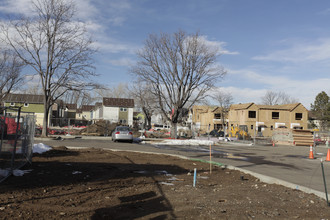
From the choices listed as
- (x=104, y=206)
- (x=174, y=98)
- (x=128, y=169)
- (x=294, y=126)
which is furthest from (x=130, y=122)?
(x=104, y=206)

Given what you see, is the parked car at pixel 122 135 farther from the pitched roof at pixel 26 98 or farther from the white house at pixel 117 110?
the pitched roof at pixel 26 98

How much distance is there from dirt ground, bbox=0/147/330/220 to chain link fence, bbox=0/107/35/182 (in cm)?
44

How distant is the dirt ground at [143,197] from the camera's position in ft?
18.4

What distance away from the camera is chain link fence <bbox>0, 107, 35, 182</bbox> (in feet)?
26.6

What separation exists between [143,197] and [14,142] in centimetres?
471

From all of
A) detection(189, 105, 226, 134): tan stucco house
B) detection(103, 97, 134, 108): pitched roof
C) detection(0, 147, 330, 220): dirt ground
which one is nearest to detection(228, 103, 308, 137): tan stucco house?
detection(189, 105, 226, 134): tan stucco house

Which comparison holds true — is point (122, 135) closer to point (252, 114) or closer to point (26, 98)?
point (252, 114)

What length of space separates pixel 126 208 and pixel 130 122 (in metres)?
63.1

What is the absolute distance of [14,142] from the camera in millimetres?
9133

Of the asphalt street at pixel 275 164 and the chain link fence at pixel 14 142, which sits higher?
the chain link fence at pixel 14 142

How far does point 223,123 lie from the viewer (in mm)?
75062

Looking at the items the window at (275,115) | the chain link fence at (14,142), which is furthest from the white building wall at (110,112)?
the chain link fence at (14,142)

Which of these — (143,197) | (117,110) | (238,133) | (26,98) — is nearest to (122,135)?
(238,133)

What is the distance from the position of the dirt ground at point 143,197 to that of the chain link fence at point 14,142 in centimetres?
44
